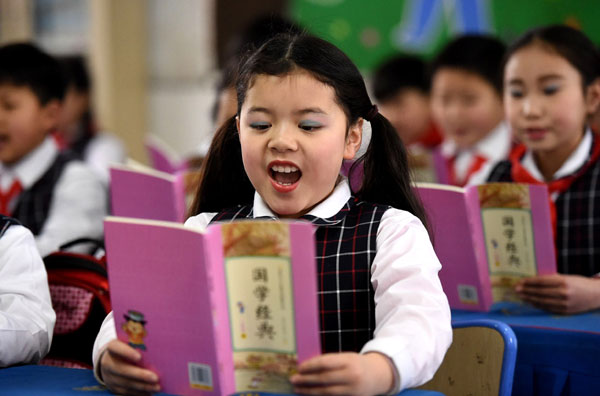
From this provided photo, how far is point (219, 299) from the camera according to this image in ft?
3.52

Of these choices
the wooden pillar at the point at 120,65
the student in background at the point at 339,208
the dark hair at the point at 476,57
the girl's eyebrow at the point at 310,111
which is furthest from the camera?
the wooden pillar at the point at 120,65

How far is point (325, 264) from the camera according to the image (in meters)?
1.32

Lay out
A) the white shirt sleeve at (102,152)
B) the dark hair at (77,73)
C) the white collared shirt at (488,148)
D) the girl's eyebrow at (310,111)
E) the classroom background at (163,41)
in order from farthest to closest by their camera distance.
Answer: the classroom background at (163,41)
the dark hair at (77,73)
the white shirt sleeve at (102,152)
the white collared shirt at (488,148)
the girl's eyebrow at (310,111)

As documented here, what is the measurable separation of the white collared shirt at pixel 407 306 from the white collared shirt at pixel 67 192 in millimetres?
1346

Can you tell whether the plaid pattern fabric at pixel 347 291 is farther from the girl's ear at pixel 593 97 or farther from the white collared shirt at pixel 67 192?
the white collared shirt at pixel 67 192

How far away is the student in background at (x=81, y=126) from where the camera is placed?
451cm

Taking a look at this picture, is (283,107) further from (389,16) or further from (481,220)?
(389,16)

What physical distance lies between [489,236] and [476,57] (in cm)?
152

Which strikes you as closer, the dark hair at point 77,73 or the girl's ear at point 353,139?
the girl's ear at point 353,139

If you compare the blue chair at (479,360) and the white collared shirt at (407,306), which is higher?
the white collared shirt at (407,306)

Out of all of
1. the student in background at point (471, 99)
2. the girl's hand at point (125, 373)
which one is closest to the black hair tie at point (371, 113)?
the girl's hand at point (125, 373)

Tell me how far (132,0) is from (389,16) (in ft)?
6.27

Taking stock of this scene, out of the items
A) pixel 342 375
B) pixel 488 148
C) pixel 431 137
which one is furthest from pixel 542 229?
pixel 431 137

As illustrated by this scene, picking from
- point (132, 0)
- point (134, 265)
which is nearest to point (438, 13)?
point (132, 0)
